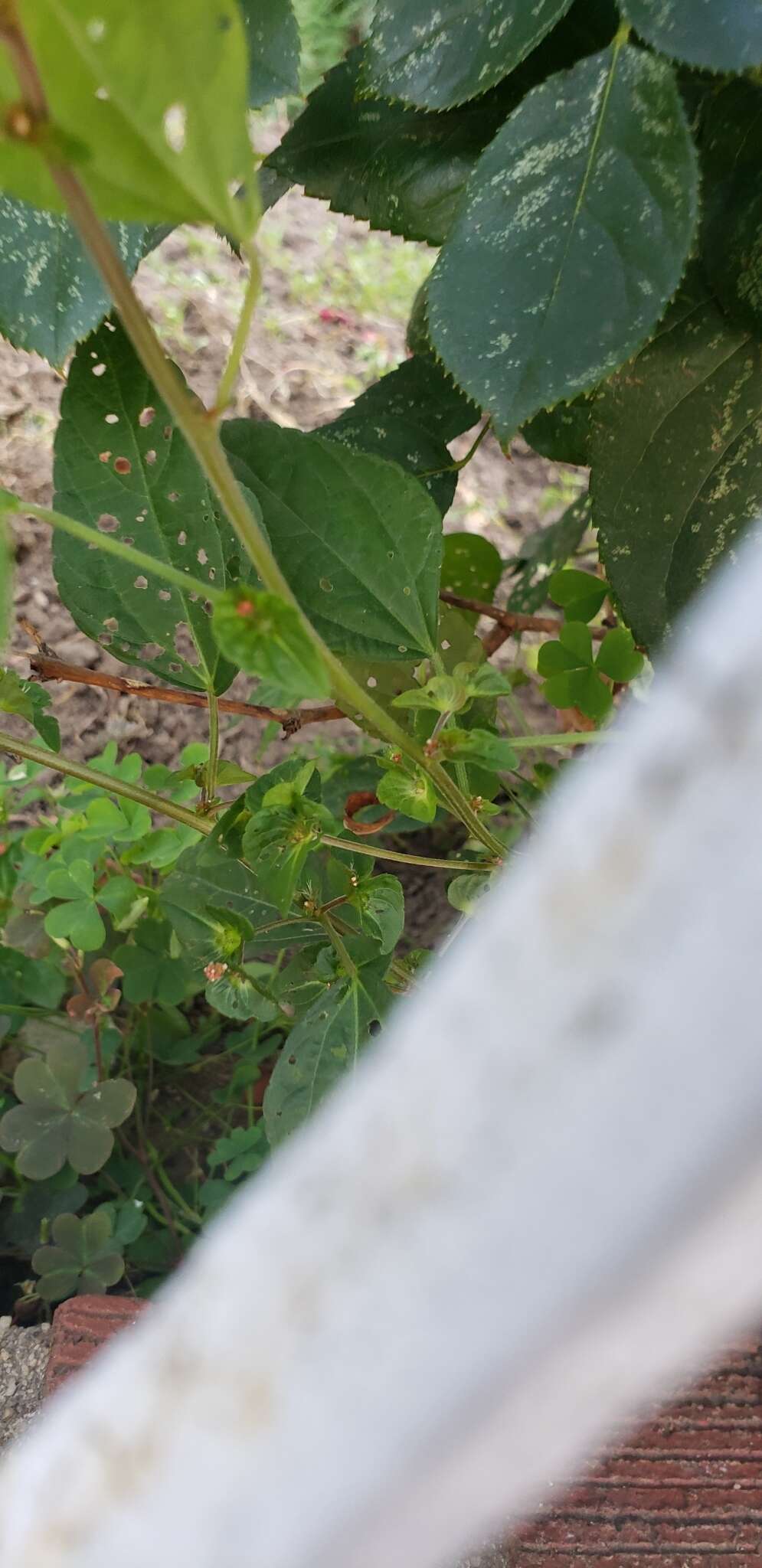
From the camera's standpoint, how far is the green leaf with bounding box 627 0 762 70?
402 millimetres

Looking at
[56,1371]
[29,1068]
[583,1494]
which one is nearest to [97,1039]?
[29,1068]

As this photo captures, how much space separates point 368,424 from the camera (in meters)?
0.67

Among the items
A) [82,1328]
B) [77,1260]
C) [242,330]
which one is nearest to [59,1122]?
[77,1260]

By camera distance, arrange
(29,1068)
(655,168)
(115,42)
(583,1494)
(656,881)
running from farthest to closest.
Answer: (29,1068) → (583,1494) → (655,168) → (115,42) → (656,881)

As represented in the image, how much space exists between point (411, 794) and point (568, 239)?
0.26m

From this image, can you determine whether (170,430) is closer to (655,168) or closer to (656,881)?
(655,168)

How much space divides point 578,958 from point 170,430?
0.45 metres

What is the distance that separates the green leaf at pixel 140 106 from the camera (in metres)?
0.21

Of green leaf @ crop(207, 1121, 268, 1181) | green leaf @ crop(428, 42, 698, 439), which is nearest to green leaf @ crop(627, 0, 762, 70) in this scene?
green leaf @ crop(428, 42, 698, 439)

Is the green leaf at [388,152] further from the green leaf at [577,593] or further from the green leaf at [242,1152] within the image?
the green leaf at [242,1152]

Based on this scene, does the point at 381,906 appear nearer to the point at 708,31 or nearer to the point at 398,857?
the point at 398,857

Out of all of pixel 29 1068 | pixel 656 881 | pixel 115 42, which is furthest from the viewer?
pixel 29 1068

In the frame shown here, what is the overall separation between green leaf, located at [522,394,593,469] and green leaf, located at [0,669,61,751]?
14.5 inches

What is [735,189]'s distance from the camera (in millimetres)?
513
